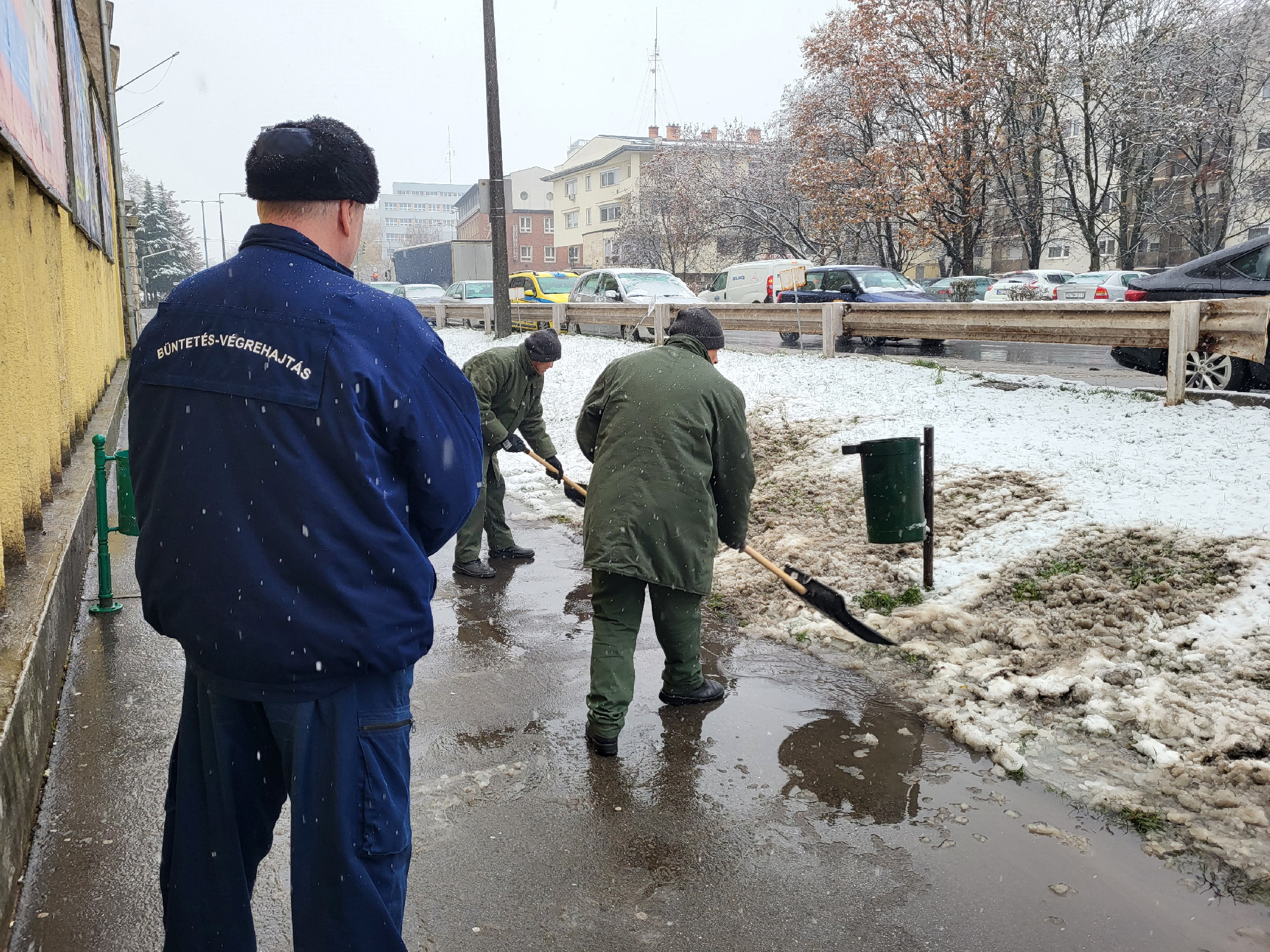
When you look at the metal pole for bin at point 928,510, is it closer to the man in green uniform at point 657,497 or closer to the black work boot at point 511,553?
the man in green uniform at point 657,497

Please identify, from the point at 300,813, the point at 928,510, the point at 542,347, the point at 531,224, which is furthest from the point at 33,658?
the point at 531,224

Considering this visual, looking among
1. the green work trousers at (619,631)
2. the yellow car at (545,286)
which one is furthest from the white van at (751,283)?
the green work trousers at (619,631)

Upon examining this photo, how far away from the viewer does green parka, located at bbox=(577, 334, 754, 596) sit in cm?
408

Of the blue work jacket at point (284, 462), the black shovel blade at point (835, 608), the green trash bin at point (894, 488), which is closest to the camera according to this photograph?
the blue work jacket at point (284, 462)

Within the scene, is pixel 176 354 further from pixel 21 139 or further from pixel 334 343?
pixel 21 139

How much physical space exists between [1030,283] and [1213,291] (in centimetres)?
1584

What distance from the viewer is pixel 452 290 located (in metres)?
33.2

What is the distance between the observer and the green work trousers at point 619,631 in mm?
4133

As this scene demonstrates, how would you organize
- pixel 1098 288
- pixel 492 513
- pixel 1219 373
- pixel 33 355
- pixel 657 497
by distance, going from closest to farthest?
pixel 657 497, pixel 33 355, pixel 492 513, pixel 1219 373, pixel 1098 288

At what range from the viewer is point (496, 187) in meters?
19.6

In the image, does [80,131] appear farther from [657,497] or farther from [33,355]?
[657,497]

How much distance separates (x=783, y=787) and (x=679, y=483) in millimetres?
1257

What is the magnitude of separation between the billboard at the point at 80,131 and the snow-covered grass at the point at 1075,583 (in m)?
5.14

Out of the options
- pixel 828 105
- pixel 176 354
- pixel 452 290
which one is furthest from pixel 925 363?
pixel 452 290
